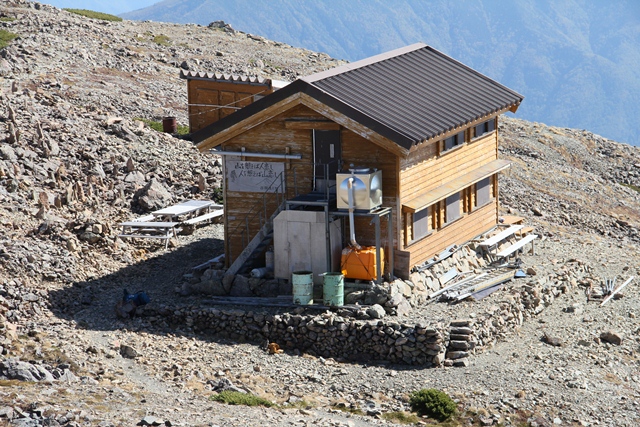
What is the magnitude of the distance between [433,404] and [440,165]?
9.86m

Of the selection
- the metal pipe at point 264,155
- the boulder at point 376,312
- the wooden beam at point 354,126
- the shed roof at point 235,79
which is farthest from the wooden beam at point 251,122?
the shed roof at point 235,79

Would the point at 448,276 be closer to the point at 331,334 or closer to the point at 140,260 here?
the point at 331,334

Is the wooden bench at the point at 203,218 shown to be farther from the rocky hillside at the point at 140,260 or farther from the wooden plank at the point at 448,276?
the wooden plank at the point at 448,276

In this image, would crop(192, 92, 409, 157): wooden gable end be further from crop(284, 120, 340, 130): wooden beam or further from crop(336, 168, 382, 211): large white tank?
crop(336, 168, 382, 211): large white tank

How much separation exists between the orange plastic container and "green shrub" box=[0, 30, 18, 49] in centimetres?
3749

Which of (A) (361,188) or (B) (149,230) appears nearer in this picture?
→ (A) (361,188)

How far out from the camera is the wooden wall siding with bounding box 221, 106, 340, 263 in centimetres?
2967

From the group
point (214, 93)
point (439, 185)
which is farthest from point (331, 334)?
point (214, 93)

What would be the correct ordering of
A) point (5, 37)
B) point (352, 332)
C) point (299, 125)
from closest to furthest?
1. point (352, 332)
2. point (299, 125)
3. point (5, 37)

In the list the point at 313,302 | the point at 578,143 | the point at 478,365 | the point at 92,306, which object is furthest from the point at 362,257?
the point at 578,143

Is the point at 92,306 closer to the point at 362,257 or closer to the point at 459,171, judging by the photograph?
the point at 362,257

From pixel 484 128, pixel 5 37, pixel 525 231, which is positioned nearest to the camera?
pixel 484 128

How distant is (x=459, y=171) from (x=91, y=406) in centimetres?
1599

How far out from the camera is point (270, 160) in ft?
99.1
